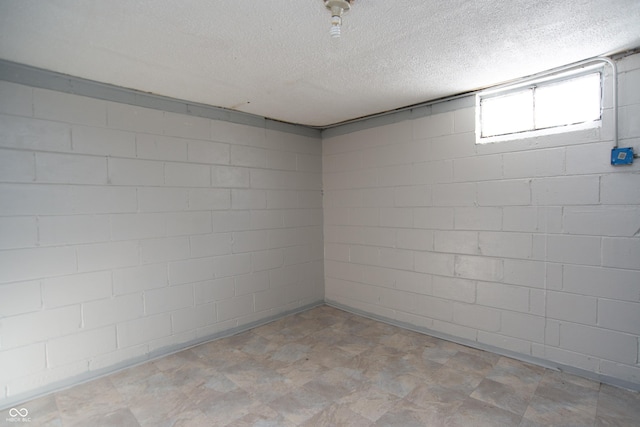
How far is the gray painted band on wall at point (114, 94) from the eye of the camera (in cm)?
226

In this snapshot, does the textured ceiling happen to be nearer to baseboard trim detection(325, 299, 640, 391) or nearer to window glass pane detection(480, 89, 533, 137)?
window glass pane detection(480, 89, 533, 137)

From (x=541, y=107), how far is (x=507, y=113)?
0.25 meters

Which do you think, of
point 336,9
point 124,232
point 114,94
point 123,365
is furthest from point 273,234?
point 336,9

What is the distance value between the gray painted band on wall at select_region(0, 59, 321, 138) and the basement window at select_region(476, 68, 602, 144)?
2262 millimetres

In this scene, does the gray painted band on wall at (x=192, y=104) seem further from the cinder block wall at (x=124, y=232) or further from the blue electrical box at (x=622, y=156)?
the blue electrical box at (x=622, y=156)

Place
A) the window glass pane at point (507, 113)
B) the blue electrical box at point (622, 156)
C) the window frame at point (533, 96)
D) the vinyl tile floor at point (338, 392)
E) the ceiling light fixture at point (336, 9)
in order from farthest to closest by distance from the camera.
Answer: the window glass pane at point (507, 113) < the window frame at point (533, 96) < the blue electrical box at point (622, 156) < the vinyl tile floor at point (338, 392) < the ceiling light fixture at point (336, 9)

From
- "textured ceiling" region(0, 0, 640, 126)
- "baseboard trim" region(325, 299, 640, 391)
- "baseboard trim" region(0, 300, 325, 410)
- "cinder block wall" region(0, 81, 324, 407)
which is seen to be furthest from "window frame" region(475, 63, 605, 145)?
"baseboard trim" region(0, 300, 325, 410)

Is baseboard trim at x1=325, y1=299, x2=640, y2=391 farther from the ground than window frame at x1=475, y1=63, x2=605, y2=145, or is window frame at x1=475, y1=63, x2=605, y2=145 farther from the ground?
window frame at x1=475, y1=63, x2=605, y2=145

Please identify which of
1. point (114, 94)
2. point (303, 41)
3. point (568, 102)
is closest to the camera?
point (303, 41)

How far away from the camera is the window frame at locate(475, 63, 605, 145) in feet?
7.80

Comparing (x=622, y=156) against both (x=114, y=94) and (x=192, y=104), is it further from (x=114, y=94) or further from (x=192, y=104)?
(x=114, y=94)

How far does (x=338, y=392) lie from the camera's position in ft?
7.63

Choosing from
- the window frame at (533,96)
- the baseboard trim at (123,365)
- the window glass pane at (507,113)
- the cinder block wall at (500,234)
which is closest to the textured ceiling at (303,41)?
Result: the window frame at (533,96)

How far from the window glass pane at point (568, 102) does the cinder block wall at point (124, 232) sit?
2.60 m
